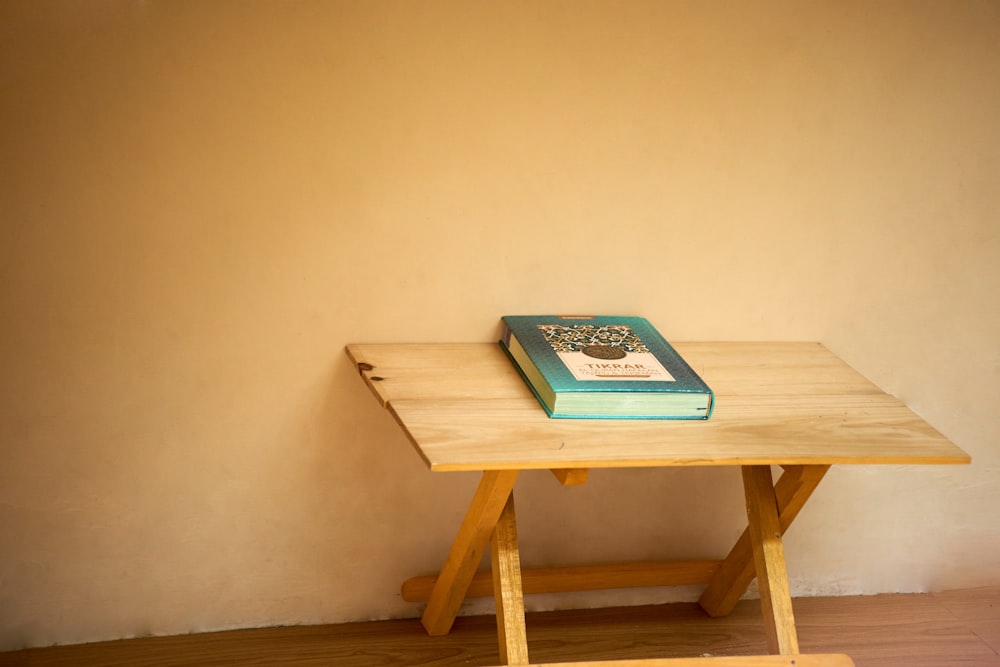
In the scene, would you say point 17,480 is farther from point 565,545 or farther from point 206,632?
point 565,545

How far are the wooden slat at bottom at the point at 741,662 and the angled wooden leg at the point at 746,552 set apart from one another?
12.0 inches

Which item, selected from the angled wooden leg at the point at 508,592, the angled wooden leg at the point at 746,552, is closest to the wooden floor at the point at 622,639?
the angled wooden leg at the point at 746,552

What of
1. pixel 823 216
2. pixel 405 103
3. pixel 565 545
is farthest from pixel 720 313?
pixel 405 103

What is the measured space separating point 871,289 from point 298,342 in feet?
3.80

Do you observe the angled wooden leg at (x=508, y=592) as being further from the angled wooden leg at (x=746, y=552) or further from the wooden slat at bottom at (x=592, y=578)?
the angled wooden leg at (x=746, y=552)

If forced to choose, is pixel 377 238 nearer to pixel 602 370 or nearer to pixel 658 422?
pixel 602 370

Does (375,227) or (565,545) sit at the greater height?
(375,227)

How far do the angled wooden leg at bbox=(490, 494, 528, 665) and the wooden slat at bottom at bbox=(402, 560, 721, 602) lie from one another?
0.38 metres

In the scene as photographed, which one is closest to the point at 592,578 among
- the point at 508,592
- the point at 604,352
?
the point at 508,592

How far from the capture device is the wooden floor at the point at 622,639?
1.94 meters

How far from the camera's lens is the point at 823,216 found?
2.06 m

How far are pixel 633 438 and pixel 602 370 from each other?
17cm

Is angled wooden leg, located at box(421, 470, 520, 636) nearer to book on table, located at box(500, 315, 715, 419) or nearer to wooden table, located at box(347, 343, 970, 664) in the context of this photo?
wooden table, located at box(347, 343, 970, 664)

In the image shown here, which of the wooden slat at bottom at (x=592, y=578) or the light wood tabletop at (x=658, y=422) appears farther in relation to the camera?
the wooden slat at bottom at (x=592, y=578)
